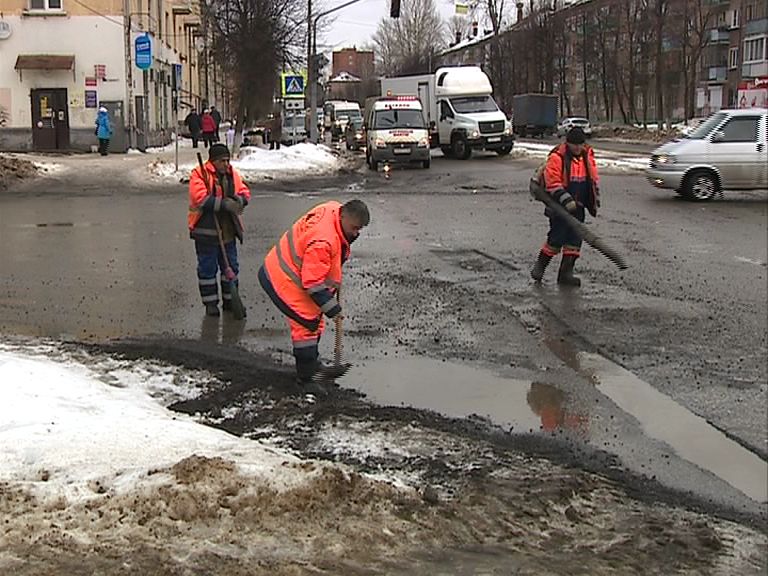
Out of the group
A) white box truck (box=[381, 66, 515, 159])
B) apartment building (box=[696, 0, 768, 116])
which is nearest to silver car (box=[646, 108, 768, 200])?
white box truck (box=[381, 66, 515, 159])

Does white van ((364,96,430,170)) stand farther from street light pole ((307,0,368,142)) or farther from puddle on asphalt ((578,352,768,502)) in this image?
puddle on asphalt ((578,352,768,502))

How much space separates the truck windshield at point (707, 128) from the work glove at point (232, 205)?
1364 cm

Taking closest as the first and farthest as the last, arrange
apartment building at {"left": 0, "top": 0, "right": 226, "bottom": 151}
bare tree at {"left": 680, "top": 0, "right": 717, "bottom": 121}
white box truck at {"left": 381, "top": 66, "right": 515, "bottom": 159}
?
1. apartment building at {"left": 0, "top": 0, "right": 226, "bottom": 151}
2. white box truck at {"left": 381, "top": 66, "right": 515, "bottom": 159}
3. bare tree at {"left": 680, "top": 0, "right": 717, "bottom": 121}

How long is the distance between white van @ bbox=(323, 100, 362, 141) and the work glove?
47.2 m

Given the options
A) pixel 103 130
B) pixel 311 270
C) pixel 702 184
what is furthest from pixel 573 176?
pixel 103 130

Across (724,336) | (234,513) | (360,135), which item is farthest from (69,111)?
(234,513)

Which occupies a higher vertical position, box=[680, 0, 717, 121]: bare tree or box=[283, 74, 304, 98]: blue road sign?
box=[680, 0, 717, 121]: bare tree

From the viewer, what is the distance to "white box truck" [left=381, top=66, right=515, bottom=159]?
36.6 metres

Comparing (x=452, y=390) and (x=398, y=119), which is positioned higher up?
(x=398, y=119)

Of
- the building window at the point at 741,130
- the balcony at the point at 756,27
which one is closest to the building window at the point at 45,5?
the building window at the point at 741,130

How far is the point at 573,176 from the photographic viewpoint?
427 inches

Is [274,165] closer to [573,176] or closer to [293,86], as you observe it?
[293,86]

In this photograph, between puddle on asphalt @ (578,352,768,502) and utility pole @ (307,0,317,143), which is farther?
utility pole @ (307,0,317,143)

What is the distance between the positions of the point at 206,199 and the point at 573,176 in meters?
4.03
